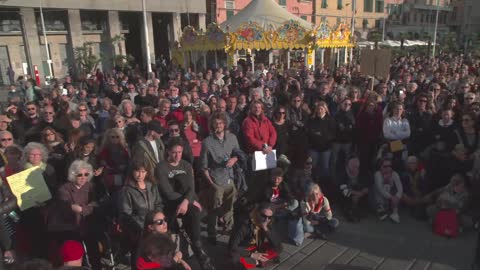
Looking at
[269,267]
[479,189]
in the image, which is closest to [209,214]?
[269,267]

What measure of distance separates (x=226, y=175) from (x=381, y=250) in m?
2.20

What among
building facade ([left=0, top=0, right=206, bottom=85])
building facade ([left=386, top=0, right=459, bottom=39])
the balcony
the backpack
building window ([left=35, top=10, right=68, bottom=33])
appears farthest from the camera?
the balcony

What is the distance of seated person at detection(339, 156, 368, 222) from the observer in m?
5.45

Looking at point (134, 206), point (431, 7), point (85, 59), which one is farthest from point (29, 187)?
point (431, 7)

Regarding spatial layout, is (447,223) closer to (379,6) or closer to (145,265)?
(145,265)

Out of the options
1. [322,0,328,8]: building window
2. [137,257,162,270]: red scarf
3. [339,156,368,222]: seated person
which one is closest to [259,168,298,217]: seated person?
[339,156,368,222]: seated person

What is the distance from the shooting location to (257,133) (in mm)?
5527

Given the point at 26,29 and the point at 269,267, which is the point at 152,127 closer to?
the point at 269,267

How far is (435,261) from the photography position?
432 centimetres

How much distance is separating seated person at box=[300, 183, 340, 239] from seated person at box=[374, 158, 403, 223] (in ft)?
2.82

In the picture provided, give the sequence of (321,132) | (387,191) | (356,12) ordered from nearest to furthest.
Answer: (387,191), (321,132), (356,12)

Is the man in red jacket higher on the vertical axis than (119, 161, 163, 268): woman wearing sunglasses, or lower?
higher

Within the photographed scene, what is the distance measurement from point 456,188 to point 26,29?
2642 centimetres

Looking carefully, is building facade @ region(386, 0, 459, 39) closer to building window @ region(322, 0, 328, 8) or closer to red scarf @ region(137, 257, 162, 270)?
building window @ region(322, 0, 328, 8)
